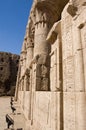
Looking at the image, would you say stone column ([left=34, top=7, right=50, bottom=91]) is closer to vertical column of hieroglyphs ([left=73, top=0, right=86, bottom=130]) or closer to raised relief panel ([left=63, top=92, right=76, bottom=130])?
raised relief panel ([left=63, top=92, right=76, bottom=130])

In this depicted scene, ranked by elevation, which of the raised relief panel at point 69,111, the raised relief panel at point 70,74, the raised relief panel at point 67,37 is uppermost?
the raised relief panel at point 67,37

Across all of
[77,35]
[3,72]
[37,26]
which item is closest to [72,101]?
[77,35]

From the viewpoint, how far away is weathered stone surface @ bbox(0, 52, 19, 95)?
3575 centimetres

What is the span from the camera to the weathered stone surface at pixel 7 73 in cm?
3575

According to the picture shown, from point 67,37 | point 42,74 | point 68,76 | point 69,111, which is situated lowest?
point 69,111

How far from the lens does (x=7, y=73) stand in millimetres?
37000

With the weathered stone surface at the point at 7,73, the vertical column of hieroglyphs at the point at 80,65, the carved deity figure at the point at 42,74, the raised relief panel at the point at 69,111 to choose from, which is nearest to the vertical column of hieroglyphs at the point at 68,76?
the raised relief panel at the point at 69,111

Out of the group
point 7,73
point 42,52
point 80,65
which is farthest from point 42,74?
point 7,73

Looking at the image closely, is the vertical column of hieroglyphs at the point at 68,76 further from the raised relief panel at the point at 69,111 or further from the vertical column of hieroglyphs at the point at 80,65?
the vertical column of hieroglyphs at the point at 80,65

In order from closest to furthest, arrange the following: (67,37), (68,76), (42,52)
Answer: (68,76), (67,37), (42,52)

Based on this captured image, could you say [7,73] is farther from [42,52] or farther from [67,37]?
[67,37]

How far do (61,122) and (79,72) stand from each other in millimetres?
1294

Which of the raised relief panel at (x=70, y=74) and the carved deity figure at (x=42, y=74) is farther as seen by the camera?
the carved deity figure at (x=42, y=74)

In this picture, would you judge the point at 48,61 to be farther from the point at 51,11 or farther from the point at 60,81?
the point at 60,81
